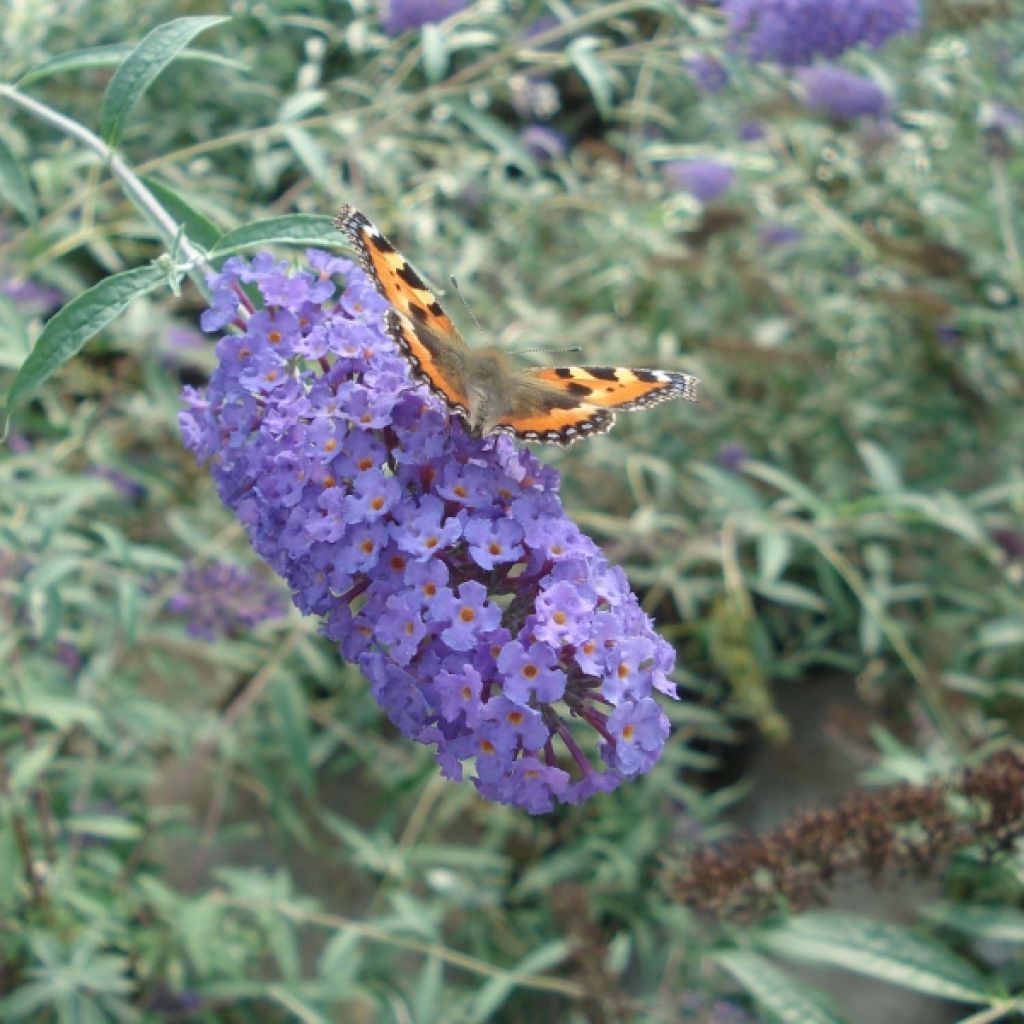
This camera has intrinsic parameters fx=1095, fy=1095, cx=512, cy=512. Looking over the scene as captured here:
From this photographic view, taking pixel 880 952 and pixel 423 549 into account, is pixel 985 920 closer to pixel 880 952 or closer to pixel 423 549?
pixel 880 952

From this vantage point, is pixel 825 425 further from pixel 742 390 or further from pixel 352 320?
pixel 352 320

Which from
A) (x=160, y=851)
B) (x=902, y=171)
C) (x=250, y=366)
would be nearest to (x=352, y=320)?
(x=250, y=366)

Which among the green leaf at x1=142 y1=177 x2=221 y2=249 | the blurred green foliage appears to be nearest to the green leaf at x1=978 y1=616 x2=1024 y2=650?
the blurred green foliage

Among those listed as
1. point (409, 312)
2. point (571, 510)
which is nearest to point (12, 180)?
point (409, 312)

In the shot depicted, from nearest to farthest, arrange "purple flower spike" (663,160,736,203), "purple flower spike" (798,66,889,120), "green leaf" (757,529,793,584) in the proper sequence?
"green leaf" (757,529,793,584) < "purple flower spike" (798,66,889,120) < "purple flower spike" (663,160,736,203)

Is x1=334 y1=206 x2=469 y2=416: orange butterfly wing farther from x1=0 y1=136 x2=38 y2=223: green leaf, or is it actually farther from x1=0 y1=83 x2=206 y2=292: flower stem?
x1=0 y1=136 x2=38 y2=223: green leaf

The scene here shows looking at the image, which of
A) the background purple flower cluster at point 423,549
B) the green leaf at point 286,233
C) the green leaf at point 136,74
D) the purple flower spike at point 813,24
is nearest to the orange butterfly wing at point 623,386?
the background purple flower cluster at point 423,549

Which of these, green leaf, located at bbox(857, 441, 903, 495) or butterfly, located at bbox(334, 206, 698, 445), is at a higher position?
butterfly, located at bbox(334, 206, 698, 445)
